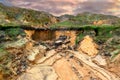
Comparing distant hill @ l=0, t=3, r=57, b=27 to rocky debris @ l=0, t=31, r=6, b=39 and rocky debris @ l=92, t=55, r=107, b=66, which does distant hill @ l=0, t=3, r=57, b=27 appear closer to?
rocky debris @ l=0, t=31, r=6, b=39

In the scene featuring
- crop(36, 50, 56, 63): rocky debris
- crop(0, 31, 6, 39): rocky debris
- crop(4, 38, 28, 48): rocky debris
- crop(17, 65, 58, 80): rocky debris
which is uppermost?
crop(0, 31, 6, 39): rocky debris

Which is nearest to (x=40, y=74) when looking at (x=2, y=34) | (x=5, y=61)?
(x=5, y=61)

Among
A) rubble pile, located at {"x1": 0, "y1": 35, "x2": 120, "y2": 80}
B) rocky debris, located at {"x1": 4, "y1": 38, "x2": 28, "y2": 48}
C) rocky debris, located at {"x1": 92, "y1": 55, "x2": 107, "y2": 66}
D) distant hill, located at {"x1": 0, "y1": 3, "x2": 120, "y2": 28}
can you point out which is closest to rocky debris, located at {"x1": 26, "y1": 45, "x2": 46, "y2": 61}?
rubble pile, located at {"x1": 0, "y1": 35, "x2": 120, "y2": 80}

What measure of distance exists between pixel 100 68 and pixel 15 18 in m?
6.09

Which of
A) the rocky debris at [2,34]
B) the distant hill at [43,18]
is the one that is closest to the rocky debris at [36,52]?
the rocky debris at [2,34]

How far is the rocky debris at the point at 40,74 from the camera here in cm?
1172

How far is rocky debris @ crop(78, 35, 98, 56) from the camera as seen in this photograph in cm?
1309

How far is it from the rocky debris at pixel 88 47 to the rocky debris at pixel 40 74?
74.1 inches

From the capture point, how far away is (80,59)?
41.4 ft

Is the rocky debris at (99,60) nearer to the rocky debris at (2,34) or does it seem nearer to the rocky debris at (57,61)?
the rocky debris at (57,61)

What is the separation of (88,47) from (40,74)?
2649 millimetres

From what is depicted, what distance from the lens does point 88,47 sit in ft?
43.2

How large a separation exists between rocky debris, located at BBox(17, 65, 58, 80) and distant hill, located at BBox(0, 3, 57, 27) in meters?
3.62

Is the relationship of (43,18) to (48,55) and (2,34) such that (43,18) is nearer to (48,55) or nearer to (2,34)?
(2,34)
